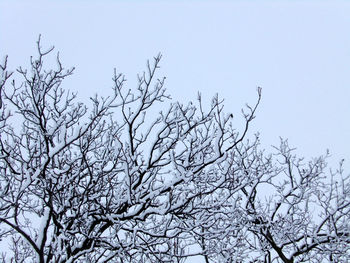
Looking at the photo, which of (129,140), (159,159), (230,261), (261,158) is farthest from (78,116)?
(261,158)

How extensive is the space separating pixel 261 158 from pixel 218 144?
666cm

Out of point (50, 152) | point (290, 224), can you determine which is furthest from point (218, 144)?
point (290, 224)

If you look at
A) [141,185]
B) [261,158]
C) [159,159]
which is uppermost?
[261,158]

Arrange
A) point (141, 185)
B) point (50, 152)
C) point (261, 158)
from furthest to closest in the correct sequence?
1. point (261, 158)
2. point (141, 185)
3. point (50, 152)

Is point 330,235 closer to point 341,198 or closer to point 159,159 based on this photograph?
point 341,198

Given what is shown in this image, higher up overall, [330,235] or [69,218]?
[330,235]

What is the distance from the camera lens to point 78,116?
24.2 feet

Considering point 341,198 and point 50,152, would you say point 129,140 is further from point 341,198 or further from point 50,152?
point 341,198

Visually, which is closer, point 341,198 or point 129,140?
point 129,140

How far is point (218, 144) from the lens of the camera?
20.0ft

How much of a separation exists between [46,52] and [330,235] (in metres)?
7.40

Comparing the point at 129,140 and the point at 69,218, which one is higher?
the point at 129,140

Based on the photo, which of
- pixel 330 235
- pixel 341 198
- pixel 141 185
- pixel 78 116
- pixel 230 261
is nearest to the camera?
pixel 141 185

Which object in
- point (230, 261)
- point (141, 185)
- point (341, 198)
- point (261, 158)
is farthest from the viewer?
point (261, 158)
